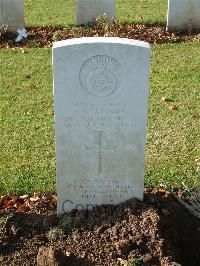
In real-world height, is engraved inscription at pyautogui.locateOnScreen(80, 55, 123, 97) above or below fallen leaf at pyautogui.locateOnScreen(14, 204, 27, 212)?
above

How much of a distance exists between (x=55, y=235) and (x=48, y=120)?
266cm

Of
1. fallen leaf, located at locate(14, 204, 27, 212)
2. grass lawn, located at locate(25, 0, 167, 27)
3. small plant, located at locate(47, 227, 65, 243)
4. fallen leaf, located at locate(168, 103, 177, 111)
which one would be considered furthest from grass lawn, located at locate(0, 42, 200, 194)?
grass lawn, located at locate(25, 0, 167, 27)

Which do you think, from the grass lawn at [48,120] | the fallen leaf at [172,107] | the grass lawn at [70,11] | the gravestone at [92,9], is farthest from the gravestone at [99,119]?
the grass lawn at [70,11]

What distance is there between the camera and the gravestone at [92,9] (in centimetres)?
1049

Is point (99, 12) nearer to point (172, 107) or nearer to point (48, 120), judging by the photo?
point (172, 107)

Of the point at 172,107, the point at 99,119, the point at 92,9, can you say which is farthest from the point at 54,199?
the point at 92,9

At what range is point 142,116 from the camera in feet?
13.3

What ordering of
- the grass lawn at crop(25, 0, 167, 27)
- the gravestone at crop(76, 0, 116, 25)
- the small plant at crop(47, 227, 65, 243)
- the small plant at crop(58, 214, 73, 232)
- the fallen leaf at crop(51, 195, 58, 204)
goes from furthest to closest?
1. the grass lawn at crop(25, 0, 167, 27)
2. the gravestone at crop(76, 0, 116, 25)
3. the fallen leaf at crop(51, 195, 58, 204)
4. the small plant at crop(58, 214, 73, 232)
5. the small plant at crop(47, 227, 65, 243)

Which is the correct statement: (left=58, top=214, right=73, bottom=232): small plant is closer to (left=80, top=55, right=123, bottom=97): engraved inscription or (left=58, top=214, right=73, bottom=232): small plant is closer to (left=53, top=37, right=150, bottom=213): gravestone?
(left=53, top=37, right=150, bottom=213): gravestone

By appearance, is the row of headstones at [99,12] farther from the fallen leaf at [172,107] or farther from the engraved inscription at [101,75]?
the engraved inscription at [101,75]

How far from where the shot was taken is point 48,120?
256 inches

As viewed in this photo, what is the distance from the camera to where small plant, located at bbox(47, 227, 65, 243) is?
403 cm

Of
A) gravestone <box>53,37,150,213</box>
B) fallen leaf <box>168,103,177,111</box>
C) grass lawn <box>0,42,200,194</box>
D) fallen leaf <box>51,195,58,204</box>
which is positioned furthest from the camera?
fallen leaf <box>168,103,177,111</box>

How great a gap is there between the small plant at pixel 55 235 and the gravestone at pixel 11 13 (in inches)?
277
